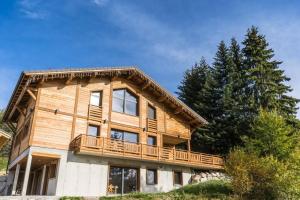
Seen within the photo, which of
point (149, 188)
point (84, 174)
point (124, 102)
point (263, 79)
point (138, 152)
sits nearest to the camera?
point (84, 174)

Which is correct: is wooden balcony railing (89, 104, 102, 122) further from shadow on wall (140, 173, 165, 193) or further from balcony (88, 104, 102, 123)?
shadow on wall (140, 173, 165, 193)

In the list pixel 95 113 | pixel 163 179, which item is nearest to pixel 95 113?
pixel 95 113

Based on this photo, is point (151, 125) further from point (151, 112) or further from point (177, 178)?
point (177, 178)

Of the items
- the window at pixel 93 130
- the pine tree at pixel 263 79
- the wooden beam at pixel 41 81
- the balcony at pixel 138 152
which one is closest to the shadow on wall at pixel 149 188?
the balcony at pixel 138 152

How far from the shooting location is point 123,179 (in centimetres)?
2108

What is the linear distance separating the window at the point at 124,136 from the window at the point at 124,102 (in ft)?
5.61

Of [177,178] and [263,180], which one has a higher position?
[177,178]

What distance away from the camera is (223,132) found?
30.1m

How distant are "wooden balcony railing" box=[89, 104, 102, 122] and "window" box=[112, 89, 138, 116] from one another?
1.54m

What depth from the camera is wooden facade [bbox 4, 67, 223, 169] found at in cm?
1917

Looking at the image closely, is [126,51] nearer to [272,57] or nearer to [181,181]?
[181,181]

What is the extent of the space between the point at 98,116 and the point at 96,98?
5.10 ft

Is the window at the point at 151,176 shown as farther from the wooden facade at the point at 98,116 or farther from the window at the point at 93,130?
the window at the point at 93,130

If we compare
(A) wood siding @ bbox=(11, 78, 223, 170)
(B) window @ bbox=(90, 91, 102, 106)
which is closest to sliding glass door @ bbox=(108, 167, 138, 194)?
(A) wood siding @ bbox=(11, 78, 223, 170)
